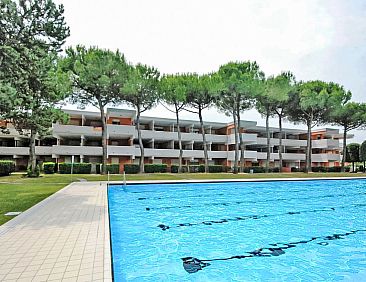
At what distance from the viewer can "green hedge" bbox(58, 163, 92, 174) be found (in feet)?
99.6

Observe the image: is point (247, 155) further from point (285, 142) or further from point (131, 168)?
point (131, 168)

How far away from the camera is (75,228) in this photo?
6.98 metres

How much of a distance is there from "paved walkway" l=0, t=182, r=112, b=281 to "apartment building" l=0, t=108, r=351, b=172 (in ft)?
77.4

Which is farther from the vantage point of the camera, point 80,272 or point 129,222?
point 129,222

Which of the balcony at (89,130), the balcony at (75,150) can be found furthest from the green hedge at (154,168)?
the balcony at (75,150)

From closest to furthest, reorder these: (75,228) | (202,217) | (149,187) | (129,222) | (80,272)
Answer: (80,272), (75,228), (129,222), (202,217), (149,187)

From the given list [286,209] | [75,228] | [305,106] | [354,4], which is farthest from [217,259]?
[305,106]

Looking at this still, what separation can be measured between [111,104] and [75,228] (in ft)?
83.7

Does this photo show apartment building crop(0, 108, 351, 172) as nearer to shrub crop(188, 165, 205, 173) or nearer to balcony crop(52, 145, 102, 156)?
balcony crop(52, 145, 102, 156)

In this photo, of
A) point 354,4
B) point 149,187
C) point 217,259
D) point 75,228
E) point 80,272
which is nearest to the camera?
point 80,272

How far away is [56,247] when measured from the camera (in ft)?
17.7

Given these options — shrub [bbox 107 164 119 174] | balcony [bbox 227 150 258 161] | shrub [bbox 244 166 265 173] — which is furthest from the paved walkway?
balcony [bbox 227 150 258 161]

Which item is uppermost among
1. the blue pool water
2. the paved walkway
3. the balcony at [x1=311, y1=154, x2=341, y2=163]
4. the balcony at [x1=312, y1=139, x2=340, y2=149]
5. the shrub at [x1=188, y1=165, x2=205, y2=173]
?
the balcony at [x1=312, y1=139, x2=340, y2=149]

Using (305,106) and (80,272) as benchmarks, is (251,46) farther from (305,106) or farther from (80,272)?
(305,106)
